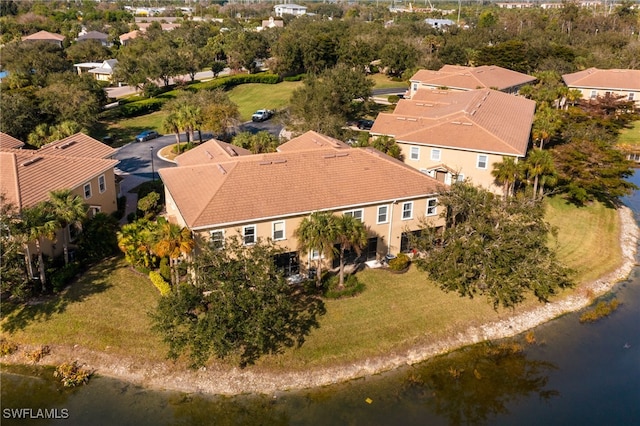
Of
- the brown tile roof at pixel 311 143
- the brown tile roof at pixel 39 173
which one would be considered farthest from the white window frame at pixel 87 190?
the brown tile roof at pixel 311 143

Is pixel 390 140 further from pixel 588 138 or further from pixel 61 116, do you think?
pixel 61 116

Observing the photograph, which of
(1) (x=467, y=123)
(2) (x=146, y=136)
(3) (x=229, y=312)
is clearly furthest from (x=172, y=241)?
(2) (x=146, y=136)

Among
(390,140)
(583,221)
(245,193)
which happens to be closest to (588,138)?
(583,221)

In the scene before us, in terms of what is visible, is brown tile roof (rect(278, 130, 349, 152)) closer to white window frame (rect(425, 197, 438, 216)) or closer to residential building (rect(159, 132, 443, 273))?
residential building (rect(159, 132, 443, 273))

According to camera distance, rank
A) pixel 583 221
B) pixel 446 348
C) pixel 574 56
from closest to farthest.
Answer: pixel 446 348 → pixel 583 221 → pixel 574 56

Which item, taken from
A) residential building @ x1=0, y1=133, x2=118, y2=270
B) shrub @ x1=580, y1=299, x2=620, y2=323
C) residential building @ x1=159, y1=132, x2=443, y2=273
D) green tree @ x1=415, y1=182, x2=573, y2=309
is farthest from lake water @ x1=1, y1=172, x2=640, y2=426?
residential building @ x1=0, y1=133, x2=118, y2=270
